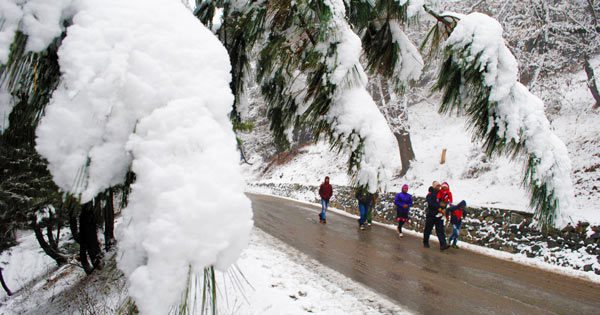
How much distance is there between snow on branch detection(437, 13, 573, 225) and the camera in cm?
151

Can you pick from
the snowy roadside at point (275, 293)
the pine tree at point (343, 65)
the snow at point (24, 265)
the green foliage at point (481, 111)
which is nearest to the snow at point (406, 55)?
the pine tree at point (343, 65)

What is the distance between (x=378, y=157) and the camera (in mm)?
1263

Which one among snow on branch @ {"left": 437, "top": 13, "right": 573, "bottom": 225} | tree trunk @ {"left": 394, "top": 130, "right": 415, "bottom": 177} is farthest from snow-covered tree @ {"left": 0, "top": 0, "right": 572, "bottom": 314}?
tree trunk @ {"left": 394, "top": 130, "right": 415, "bottom": 177}

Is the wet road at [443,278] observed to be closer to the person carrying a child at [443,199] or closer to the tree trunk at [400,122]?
the person carrying a child at [443,199]

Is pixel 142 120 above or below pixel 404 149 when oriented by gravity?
below

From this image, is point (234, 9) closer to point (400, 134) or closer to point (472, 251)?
point (472, 251)

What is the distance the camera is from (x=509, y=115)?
1541 mm

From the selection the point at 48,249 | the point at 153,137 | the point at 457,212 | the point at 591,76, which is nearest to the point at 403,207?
the point at 457,212

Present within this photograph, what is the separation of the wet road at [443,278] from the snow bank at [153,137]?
14.3 ft

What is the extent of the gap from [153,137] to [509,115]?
171 cm

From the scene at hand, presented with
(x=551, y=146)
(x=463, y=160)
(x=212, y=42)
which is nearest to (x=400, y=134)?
(x=463, y=160)

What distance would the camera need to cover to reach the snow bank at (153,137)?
19.0 inches

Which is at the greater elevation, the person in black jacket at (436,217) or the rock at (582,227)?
the rock at (582,227)

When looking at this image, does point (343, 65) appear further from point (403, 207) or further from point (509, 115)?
point (403, 207)
